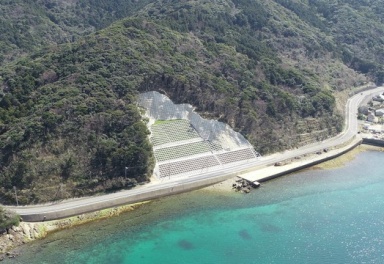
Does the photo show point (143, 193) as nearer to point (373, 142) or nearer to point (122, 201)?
point (122, 201)

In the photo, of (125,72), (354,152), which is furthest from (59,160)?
(354,152)

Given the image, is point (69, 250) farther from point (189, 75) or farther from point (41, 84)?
point (189, 75)

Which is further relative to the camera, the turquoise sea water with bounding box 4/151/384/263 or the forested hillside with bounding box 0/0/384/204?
the forested hillside with bounding box 0/0/384/204

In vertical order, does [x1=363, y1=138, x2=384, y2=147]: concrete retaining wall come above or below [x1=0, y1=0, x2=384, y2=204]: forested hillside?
below

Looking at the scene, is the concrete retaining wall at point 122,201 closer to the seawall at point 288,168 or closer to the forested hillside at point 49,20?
the seawall at point 288,168

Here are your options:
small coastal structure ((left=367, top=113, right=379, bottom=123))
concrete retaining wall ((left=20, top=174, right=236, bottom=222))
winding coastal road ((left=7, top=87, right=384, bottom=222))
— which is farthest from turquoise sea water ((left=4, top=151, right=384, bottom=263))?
small coastal structure ((left=367, top=113, right=379, bottom=123))

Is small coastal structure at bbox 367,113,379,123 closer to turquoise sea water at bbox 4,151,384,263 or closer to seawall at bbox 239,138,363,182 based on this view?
seawall at bbox 239,138,363,182

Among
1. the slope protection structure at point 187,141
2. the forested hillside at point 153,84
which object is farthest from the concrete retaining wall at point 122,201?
the forested hillside at point 153,84
